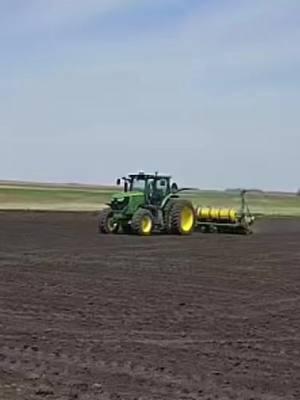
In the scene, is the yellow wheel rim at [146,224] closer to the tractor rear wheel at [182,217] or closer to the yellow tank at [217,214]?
the tractor rear wheel at [182,217]

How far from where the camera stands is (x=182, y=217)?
38.1 meters

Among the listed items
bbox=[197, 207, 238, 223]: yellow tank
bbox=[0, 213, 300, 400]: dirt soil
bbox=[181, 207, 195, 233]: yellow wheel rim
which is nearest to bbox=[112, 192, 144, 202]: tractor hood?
bbox=[181, 207, 195, 233]: yellow wheel rim

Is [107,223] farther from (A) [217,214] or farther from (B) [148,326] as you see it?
(B) [148,326]

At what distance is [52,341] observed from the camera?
1215cm

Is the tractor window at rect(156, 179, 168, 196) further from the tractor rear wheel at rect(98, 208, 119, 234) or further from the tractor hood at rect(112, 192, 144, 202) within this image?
the tractor rear wheel at rect(98, 208, 119, 234)

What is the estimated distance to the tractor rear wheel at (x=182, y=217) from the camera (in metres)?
37.6

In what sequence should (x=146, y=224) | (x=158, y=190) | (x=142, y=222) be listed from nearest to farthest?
(x=142, y=222) < (x=146, y=224) < (x=158, y=190)

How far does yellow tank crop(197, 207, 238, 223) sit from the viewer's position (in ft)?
133

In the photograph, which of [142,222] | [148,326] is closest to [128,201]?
[142,222]

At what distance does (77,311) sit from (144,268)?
824 centimetres

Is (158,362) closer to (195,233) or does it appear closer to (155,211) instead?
(155,211)

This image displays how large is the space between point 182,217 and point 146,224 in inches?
68.1

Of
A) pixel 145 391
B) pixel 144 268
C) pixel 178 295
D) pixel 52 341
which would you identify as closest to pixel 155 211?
pixel 144 268

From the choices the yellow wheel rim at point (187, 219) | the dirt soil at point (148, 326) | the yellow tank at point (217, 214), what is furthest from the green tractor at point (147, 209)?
the dirt soil at point (148, 326)
